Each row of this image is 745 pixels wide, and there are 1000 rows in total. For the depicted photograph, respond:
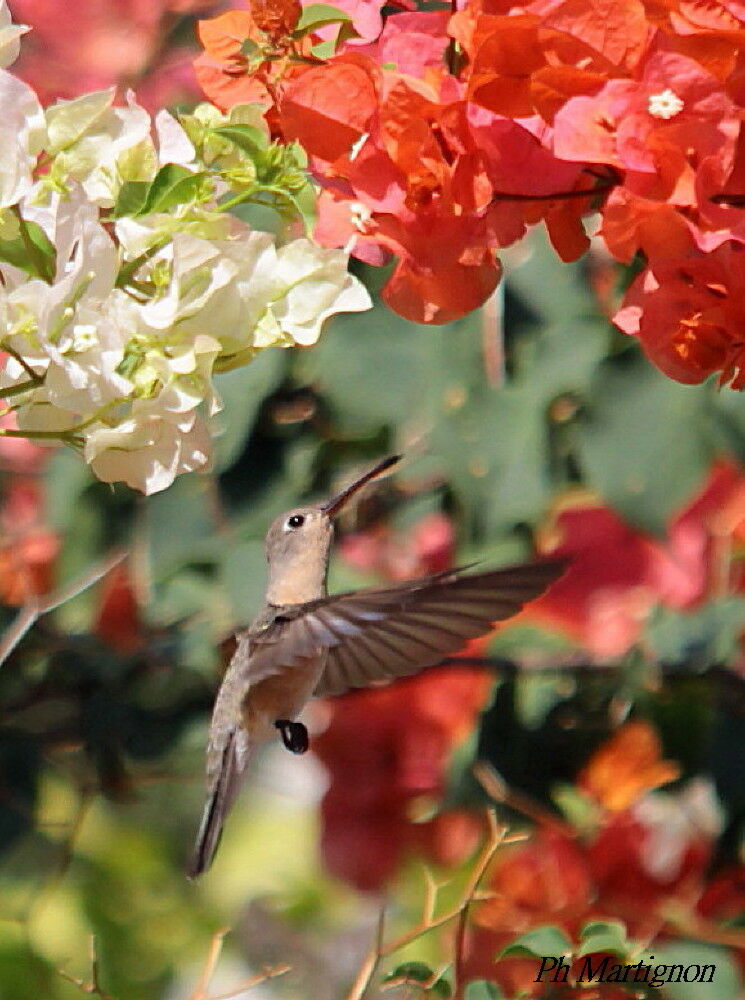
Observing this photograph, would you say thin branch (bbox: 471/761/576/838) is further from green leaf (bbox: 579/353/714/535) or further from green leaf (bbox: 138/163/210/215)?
green leaf (bbox: 138/163/210/215)

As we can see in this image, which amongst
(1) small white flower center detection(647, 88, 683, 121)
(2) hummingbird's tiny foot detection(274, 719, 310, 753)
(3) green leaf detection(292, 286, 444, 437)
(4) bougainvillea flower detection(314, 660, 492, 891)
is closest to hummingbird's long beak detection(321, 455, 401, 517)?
(2) hummingbird's tiny foot detection(274, 719, 310, 753)

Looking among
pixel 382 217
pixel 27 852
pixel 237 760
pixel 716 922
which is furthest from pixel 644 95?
pixel 27 852

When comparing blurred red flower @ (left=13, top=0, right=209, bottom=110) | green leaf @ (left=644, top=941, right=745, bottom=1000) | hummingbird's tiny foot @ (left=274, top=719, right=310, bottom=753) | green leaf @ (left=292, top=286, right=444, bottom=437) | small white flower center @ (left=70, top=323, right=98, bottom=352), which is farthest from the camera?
blurred red flower @ (left=13, top=0, right=209, bottom=110)

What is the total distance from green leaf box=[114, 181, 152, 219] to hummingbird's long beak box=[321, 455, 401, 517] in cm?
36

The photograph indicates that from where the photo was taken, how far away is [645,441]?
1.33 m

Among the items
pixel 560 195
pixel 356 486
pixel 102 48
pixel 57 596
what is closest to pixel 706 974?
pixel 356 486

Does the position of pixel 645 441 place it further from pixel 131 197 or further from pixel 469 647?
pixel 131 197

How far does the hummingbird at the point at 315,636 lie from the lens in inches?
37.1

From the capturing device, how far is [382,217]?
28.7 inches

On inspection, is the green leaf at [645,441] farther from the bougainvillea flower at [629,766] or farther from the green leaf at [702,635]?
the bougainvillea flower at [629,766]

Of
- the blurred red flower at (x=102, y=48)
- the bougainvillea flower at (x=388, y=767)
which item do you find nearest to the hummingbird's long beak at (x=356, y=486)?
the bougainvillea flower at (x=388, y=767)

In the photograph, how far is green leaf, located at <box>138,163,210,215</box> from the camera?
67 centimetres

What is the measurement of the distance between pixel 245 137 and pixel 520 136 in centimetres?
13

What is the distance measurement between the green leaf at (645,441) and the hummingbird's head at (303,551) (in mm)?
336
